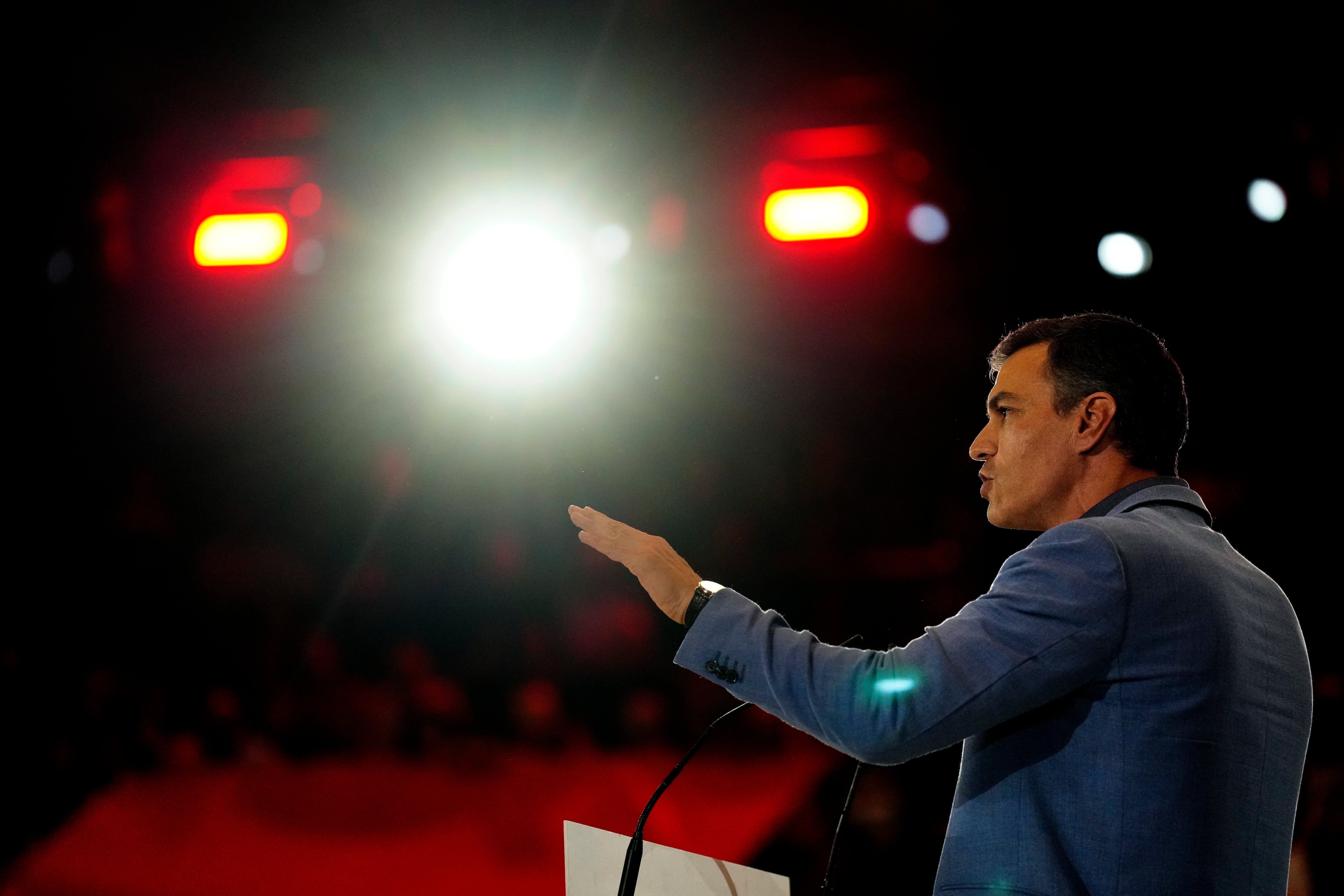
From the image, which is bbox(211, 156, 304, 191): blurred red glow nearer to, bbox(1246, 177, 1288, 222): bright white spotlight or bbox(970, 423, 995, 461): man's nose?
bbox(970, 423, 995, 461): man's nose

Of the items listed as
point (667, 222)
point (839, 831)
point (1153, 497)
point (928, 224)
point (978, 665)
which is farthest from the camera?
point (667, 222)

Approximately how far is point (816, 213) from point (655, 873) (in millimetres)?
1782

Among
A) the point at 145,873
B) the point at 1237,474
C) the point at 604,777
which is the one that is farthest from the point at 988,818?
the point at 145,873

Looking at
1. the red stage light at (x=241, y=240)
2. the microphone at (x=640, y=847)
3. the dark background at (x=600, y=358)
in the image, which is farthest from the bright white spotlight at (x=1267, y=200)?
the red stage light at (x=241, y=240)

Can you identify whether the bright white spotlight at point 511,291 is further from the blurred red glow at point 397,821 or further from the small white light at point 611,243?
the blurred red glow at point 397,821

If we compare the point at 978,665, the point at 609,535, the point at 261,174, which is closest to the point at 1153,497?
the point at 978,665

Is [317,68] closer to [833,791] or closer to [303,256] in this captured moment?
[303,256]

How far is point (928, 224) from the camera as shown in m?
2.44

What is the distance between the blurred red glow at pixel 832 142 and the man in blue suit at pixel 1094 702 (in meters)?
1.54

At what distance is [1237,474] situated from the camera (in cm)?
229

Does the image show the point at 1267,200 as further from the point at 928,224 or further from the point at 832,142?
the point at 832,142

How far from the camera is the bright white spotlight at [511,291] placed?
258 cm

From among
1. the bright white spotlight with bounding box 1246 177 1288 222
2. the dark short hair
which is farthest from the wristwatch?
the bright white spotlight with bounding box 1246 177 1288 222

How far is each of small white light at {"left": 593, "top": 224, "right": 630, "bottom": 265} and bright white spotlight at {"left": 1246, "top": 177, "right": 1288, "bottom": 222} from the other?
1.46m
